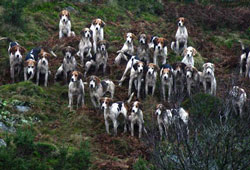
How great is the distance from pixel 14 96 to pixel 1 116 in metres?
1.86

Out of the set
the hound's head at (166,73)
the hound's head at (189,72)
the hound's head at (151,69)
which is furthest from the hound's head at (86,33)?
the hound's head at (189,72)

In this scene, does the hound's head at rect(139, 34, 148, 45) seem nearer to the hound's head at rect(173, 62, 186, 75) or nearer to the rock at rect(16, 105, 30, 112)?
the hound's head at rect(173, 62, 186, 75)

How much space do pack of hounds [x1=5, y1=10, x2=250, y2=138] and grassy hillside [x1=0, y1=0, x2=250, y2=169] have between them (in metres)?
0.44

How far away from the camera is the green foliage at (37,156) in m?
11.1

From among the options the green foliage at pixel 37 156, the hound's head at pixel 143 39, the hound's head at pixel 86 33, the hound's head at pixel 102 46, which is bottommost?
the green foliage at pixel 37 156

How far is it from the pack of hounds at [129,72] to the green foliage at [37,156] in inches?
138

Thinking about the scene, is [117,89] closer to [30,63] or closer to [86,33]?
[86,33]

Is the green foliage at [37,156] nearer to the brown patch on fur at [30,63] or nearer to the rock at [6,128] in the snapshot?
the rock at [6,128]

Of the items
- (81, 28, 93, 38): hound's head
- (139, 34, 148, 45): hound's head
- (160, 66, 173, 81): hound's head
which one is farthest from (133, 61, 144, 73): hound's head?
(81, 28, 93, 38): hound's head

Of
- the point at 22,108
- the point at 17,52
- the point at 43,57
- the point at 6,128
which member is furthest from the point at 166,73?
the point at 6,128

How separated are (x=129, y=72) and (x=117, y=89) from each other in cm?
86

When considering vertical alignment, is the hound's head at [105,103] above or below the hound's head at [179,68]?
below

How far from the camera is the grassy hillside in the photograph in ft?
38.7

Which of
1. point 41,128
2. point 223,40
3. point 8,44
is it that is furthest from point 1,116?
point 223,40
